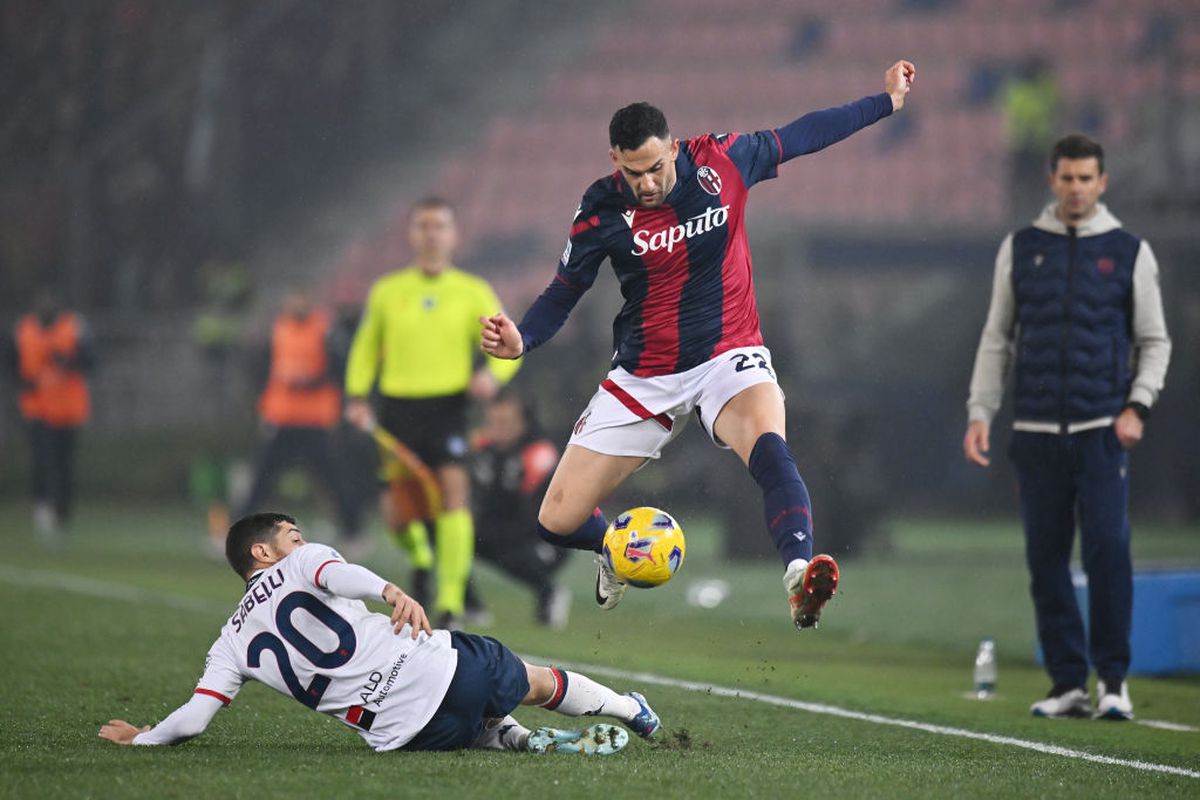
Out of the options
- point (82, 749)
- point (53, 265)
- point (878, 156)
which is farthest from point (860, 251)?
point (82, 749)

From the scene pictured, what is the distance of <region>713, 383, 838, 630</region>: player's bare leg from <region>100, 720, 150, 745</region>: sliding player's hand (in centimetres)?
193

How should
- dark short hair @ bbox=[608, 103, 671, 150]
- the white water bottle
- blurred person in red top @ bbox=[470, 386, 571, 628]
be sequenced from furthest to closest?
blurred person in red top @ bbox=[470, 386, 571, 628]
the white water bottle
dark short hair @ bbox=[608, 103, 671, 150]

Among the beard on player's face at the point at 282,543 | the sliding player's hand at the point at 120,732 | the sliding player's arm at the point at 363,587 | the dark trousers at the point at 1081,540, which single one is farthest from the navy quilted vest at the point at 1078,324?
the sliding player's hand at the point at 120,732

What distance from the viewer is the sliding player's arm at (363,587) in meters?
4.82

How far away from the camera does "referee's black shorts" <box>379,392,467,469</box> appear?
29.9 feet

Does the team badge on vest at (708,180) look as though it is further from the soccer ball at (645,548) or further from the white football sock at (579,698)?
the white football sock at (579,698)

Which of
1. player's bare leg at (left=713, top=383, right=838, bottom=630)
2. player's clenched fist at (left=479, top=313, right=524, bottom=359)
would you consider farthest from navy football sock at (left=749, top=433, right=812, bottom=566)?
player's clenched fist at (left=479, top=313, right=524, bottom=359)

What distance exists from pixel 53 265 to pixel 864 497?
12.7 m

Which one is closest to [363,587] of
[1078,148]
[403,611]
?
[403,611]

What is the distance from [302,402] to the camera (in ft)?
47.1

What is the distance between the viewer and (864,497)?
14.3m

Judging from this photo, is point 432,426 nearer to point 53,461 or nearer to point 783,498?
point 783,498

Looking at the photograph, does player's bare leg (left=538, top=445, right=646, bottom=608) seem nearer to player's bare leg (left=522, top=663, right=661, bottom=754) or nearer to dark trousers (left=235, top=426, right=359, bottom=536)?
player's bare leg (left=522, top=663, right=661, bottom=754)

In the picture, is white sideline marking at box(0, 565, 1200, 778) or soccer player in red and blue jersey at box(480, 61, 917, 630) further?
soccer player in red and blue jersey at box(480, 61, 917, 630)
